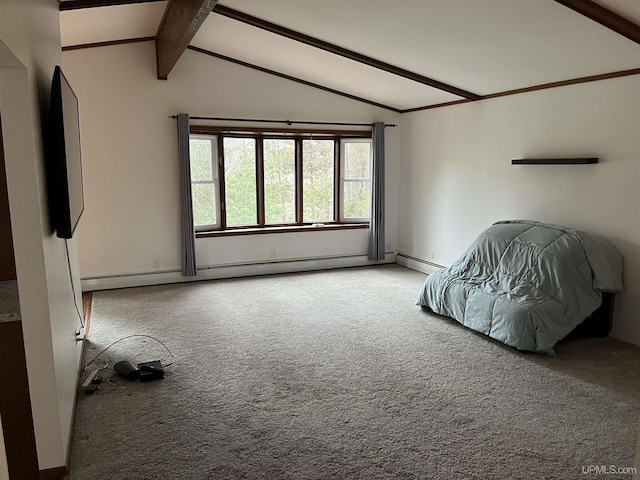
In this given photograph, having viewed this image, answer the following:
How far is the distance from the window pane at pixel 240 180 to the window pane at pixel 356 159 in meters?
1.32

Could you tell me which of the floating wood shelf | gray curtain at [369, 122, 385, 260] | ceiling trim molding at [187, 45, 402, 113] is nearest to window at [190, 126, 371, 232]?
gray curtain at [369, 122, 385, 260]

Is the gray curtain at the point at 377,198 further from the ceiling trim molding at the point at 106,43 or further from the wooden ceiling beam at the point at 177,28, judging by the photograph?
the ceiling trim molding at the point at 106,43

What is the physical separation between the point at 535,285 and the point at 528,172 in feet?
4.63

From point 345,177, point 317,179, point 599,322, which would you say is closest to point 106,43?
point 317,179

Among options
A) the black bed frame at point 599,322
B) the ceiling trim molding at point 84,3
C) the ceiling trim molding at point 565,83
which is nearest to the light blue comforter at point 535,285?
the black bed frame at point 599,322

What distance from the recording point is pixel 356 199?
22.7ft

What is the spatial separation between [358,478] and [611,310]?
2.99 meters

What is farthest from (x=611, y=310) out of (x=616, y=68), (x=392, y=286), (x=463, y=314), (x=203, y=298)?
(x=203, y=298)

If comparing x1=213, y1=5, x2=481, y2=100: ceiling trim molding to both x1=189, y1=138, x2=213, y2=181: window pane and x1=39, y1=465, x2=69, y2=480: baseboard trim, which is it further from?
x1=39, y1=465, x2=69, y2=480: baseboard trim

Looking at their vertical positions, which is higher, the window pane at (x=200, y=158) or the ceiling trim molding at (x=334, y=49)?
the ceiling trim molding at (x=334, y=49)

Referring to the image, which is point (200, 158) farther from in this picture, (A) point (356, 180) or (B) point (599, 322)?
(B) point (599, 322)

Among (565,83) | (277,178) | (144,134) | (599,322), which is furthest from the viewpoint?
(277,178)

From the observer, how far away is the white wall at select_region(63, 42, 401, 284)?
17.7 feet

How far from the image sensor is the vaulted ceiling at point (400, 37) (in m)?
3.39
